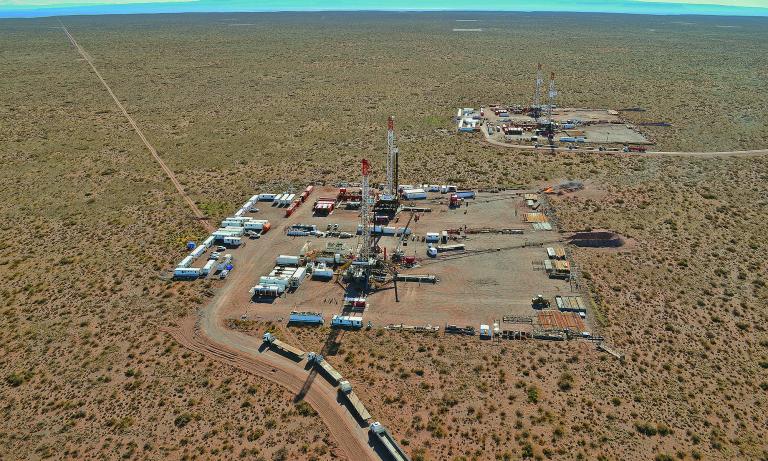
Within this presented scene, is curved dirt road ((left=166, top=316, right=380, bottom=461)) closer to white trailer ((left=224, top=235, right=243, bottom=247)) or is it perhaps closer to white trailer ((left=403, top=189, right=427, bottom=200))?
white trailer ((left=224, top=235, right=243, bottom=247))

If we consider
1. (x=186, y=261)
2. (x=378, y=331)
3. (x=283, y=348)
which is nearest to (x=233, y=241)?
(x=186, y=261)

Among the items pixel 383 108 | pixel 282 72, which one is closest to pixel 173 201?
pixel 383 108

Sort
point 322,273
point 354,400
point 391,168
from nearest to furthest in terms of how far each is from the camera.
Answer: point 354,400 → point 322,273 → point 391,168

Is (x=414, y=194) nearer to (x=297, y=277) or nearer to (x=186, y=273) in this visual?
(x=297, y=277)

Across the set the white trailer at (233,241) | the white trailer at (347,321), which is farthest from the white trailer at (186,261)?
the white trailer at (347,321)

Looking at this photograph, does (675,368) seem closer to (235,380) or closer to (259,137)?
(235,380)

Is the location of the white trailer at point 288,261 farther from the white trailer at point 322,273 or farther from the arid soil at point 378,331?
the arid soil at point 378,331
